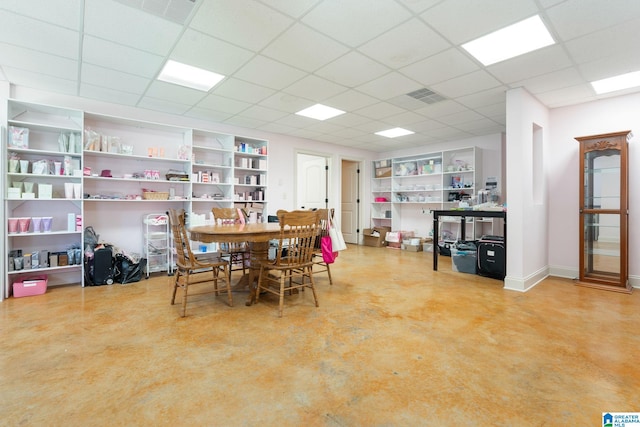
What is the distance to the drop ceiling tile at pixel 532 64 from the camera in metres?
2.95

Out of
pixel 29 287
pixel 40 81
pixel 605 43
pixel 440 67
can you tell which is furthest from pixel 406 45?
pixel 29 287

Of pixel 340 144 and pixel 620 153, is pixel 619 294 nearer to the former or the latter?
pixel 620 153

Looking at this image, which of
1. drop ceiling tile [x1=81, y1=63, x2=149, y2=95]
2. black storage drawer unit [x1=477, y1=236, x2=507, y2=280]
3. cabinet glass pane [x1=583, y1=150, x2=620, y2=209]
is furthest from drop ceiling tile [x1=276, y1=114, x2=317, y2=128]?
cabinet glass pane [x1=583, y1=150, x2=620, y2=209]

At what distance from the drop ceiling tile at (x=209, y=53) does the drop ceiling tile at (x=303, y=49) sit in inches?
12.2

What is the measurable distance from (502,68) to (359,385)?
3568 mm

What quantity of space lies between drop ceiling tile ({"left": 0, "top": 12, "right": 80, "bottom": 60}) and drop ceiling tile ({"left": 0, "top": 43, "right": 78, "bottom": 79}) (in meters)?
0.12

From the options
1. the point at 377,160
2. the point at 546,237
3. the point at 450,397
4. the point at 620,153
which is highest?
the point at 377,160

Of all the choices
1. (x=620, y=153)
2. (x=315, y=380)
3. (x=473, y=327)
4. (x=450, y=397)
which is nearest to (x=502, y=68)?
(x=620, y=153)

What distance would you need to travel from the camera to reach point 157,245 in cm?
468

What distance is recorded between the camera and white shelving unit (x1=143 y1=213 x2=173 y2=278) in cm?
451

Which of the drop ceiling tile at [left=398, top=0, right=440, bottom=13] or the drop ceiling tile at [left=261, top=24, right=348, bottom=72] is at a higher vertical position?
the drop ceiling tile at [left=261, top=24, right=348, bottom=72]

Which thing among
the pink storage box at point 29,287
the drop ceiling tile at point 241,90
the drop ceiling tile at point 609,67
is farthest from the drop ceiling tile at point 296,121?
the pink storage box at point 29,287

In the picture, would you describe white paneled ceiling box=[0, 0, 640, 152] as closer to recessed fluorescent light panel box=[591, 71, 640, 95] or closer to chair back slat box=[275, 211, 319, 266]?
recessed fluorescent light panel box=[591, 71, 640, 95]

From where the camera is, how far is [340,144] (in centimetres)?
738
